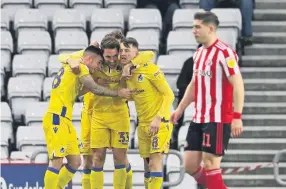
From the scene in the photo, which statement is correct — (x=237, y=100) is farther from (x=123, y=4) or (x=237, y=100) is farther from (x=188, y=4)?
(x=123, y=4)

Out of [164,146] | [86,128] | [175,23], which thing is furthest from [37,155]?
[175,23]

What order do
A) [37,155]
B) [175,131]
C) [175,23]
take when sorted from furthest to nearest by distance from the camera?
[175,23], [175,131], [37,155]

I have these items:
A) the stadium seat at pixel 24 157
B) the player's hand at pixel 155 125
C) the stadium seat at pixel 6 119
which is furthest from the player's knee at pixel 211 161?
the stadium seat at pixel 6 119

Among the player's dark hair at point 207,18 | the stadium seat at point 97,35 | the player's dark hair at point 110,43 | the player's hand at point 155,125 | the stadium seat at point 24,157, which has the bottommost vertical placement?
the stadium seat at point 24,157

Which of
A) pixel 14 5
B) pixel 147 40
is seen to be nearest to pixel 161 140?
pixel 147 40

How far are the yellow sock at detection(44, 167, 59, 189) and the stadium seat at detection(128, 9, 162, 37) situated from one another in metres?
4.77

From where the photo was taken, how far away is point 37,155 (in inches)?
577

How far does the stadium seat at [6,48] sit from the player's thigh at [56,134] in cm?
432

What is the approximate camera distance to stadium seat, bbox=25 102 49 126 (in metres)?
15.8

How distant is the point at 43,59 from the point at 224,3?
2804 mm

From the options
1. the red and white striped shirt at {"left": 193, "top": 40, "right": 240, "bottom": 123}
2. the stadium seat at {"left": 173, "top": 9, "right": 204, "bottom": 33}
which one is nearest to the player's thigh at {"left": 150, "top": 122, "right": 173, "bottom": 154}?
the red and white striped shirt at {"left": 193, "top": 40, "right": 240, "bottom": 123}

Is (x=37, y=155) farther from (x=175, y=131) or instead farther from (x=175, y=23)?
(x=175, y=23)

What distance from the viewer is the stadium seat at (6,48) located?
56.0 ft

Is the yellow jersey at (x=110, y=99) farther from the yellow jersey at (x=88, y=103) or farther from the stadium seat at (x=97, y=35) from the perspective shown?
the stadium seat at (x=97, y=35)
